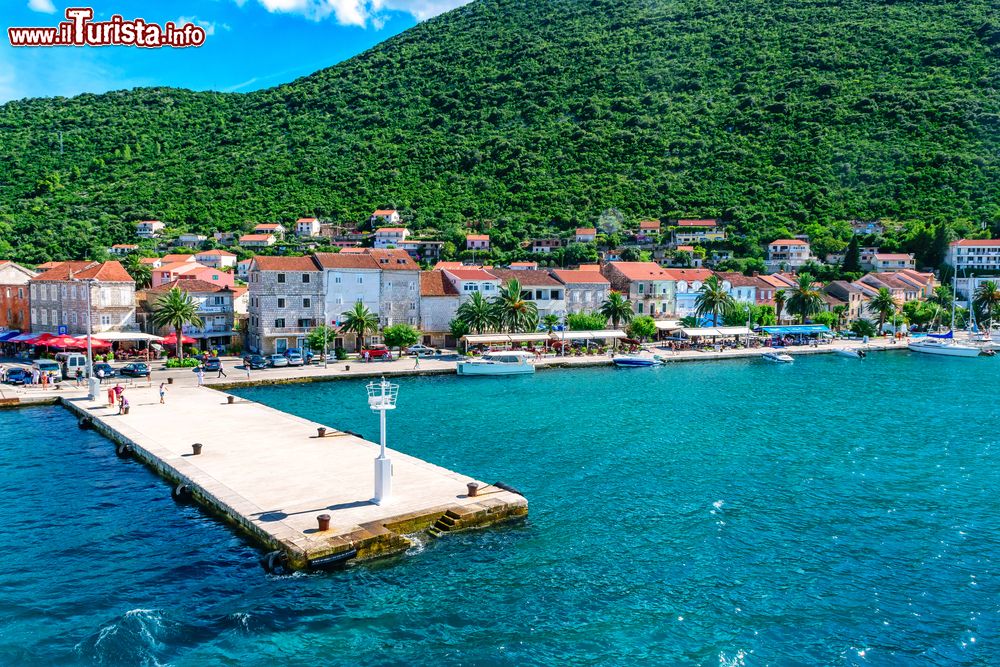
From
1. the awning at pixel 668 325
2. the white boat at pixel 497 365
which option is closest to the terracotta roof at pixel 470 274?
the white boat at pixel 497 365

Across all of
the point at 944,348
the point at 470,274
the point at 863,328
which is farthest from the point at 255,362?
the point at 863,328

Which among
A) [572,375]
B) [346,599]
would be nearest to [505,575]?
[346,599]

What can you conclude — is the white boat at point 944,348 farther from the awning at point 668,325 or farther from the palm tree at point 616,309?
the palm tree at point 616,309

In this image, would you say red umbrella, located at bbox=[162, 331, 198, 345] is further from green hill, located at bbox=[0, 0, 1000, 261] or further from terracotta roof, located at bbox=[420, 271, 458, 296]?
green hill, located at bbox=[0, 0, 1000, 261]

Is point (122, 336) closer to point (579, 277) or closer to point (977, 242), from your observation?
point (579, 277)

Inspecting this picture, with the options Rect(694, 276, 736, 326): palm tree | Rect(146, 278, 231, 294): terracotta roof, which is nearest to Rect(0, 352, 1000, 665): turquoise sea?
Rect(146, 278, 231, 294): terracotta roof

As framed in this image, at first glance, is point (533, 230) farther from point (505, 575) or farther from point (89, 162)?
point (505, 575)
